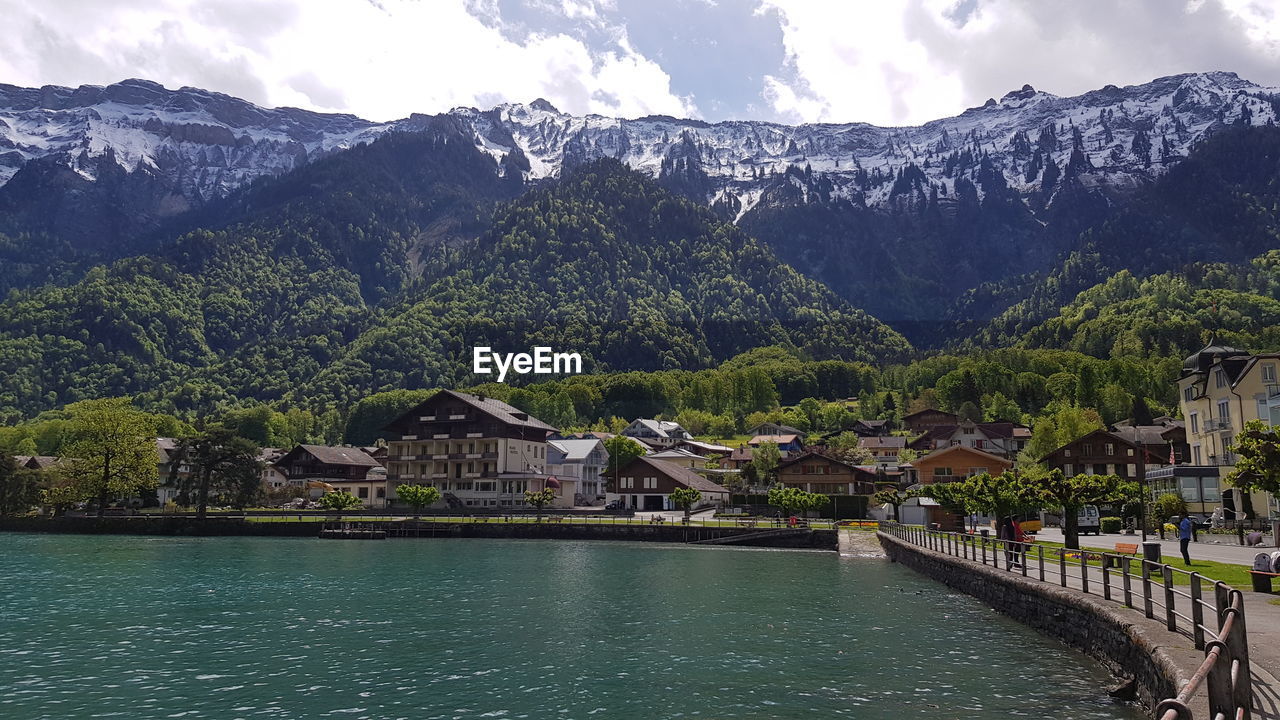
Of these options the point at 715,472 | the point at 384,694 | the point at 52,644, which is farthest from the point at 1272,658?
the point at 715,472

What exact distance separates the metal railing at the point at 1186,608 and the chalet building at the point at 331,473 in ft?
346

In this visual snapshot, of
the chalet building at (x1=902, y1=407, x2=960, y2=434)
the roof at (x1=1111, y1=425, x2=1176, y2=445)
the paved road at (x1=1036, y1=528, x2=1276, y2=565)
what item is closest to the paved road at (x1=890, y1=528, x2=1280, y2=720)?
the paved road at (x1=1036, y1=528, x2=1276, y2=565)

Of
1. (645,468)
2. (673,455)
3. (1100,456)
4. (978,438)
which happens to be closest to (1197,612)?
(645,468)

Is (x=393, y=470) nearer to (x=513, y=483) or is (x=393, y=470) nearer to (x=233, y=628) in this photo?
(x=513, y=483)

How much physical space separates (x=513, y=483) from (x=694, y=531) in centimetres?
4014

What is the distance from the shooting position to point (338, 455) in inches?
5600

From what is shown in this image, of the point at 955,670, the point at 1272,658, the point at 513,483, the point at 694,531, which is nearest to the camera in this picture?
the point at 1272,658

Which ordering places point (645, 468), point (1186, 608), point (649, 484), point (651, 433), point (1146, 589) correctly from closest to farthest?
point (1146, 589) < point (1186, 608) < point (649, 484) < point (645, 468) < point (651, 433)

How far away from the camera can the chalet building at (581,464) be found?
438 ft

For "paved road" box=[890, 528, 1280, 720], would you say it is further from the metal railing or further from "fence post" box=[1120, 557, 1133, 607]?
"fence post" box=[1120, 557, 1133, 607]

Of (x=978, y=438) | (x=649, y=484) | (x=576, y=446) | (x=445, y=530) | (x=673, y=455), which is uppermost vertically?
(x=978, y=438)

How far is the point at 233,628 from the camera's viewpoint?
34.6 meters

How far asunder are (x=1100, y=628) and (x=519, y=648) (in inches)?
682

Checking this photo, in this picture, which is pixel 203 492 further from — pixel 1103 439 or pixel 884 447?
pixel 884 447
